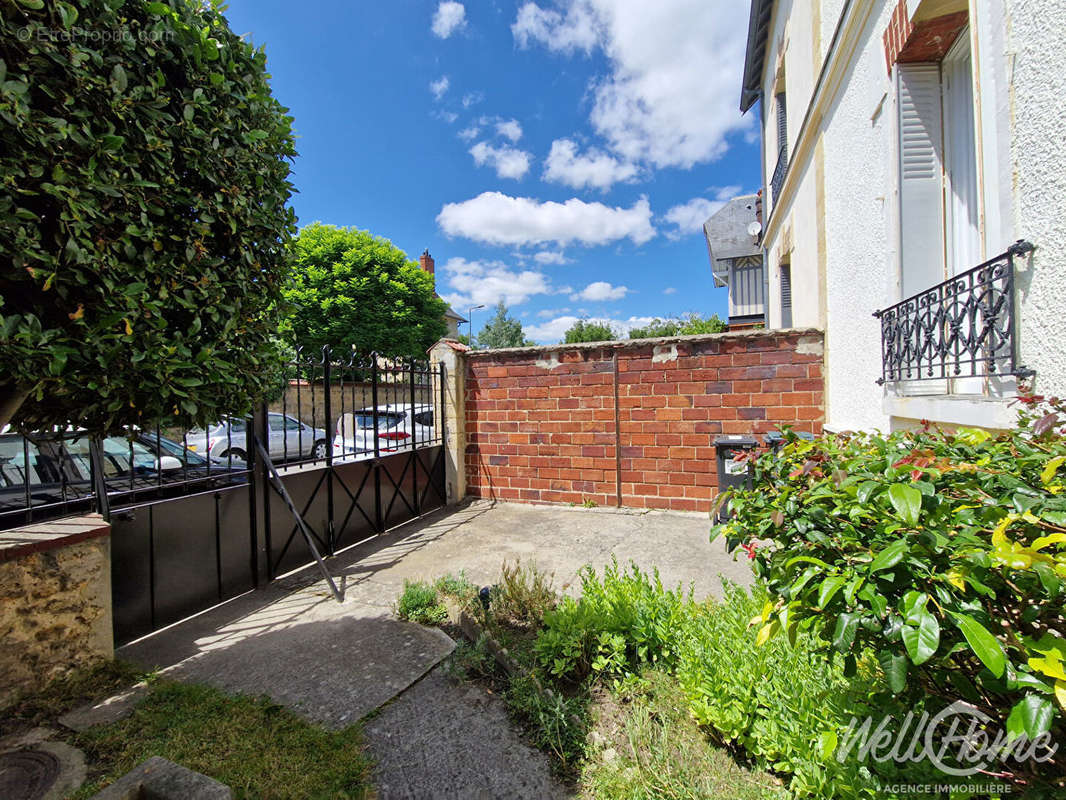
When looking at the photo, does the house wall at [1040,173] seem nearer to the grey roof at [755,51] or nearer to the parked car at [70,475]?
the parked car at [70,475]

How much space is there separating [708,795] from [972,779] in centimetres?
92

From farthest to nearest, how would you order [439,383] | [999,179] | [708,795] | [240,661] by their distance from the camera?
[439,383] < [240,661] < [999,179] < [708,795]

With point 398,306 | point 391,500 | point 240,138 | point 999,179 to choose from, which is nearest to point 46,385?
point 240,138

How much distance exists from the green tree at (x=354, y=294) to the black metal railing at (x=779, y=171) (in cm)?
1708

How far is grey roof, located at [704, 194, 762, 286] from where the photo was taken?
16.8m

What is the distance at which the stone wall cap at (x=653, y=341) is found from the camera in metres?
5.98

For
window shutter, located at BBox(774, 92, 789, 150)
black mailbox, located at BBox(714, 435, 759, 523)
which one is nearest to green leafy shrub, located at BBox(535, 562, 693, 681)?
black mailbox, located at BBox(714, 435, 759, 523)

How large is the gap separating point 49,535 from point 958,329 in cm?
540

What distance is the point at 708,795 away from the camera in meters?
1.91

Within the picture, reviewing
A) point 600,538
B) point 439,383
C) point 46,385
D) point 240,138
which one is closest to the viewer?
point 46,385

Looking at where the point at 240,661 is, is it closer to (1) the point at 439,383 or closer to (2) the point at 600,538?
(2) the point at 600,538

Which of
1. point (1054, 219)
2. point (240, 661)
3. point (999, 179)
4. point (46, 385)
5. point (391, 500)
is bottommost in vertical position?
point (240, 661)

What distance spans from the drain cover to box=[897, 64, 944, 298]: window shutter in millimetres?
5712

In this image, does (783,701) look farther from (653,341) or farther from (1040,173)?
(653,341)
